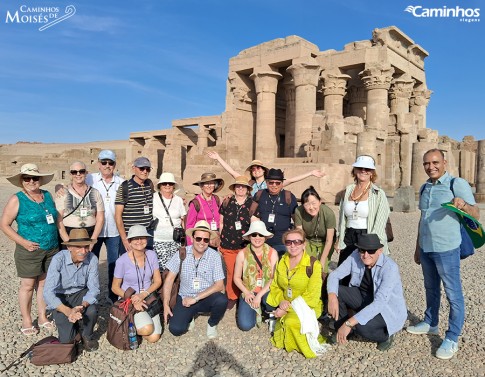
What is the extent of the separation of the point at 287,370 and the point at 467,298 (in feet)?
12.5

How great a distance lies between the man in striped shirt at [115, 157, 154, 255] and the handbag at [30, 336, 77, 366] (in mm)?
1523

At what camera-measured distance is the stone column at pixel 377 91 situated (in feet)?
63.2

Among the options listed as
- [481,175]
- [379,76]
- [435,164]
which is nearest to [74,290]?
[435,164]

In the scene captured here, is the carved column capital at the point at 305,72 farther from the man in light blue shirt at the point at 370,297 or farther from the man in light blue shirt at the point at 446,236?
the man in light blue shirt at the point at 370,297

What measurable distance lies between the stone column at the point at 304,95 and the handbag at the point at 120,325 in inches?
603

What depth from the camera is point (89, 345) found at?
4.13 meters

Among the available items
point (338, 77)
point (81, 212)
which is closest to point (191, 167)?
point (338, 77)

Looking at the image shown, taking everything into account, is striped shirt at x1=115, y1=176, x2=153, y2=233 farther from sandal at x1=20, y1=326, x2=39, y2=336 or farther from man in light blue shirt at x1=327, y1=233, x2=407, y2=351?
man in light blue shirt at x1=327, y1=233, x2=407, y2=351

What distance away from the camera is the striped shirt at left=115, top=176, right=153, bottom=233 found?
516cm

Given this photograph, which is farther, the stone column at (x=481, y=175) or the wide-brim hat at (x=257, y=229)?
the stone column at (x=481, y=175)

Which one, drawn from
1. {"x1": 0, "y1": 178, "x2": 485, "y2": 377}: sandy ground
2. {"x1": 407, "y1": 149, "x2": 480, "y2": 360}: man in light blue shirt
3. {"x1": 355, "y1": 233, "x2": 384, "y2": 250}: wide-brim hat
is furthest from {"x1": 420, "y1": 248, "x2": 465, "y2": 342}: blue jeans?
{"x1": 355, "y1": 233, "x2": 384, "y2": 250}: wide-brim hat

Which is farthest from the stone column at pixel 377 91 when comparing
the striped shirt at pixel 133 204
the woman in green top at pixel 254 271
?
the striped shirt at pixel 133 204

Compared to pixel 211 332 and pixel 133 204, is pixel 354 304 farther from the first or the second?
pixel 133 204

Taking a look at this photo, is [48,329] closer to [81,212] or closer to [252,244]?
[81,212]
